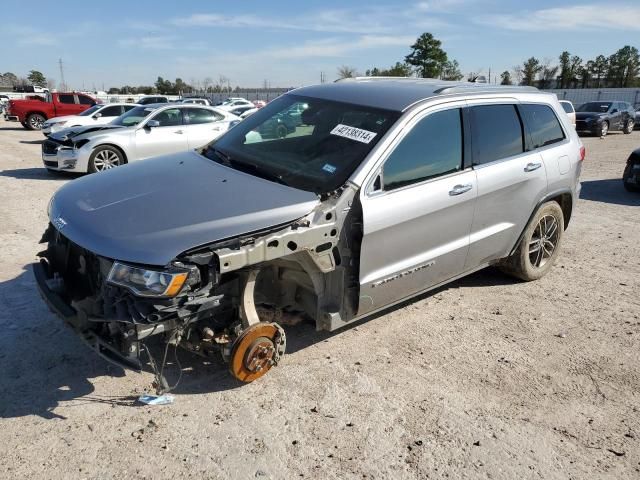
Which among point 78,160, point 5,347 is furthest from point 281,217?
point 78,160

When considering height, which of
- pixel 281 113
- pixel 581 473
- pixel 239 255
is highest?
pixel 281 113

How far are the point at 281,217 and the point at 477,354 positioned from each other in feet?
6.36

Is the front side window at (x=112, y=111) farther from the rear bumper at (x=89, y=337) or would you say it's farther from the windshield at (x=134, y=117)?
the rear bumper at (x=89, y=337)

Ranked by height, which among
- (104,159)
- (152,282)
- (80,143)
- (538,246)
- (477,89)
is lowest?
(538,246)

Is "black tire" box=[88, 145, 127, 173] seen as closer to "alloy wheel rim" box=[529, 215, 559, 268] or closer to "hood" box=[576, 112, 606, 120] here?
"alloy wheel rim" box=[529, 215, 559, 268]

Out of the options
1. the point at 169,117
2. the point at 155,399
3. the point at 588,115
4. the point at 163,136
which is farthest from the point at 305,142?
the point at 588,115

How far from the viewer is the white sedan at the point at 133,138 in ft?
33.3

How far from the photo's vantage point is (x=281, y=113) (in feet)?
14.8

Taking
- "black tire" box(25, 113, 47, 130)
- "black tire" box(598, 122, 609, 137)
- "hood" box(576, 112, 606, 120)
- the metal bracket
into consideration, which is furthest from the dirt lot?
"black tire" box(25, 113, 47, 130)

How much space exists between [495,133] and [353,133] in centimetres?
145

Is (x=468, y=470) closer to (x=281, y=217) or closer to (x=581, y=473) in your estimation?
(x=581, y=473)

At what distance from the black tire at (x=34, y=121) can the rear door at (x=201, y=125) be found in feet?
51.6

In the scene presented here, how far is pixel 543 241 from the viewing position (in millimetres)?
5285

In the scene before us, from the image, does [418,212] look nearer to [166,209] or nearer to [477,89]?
[477,89]
